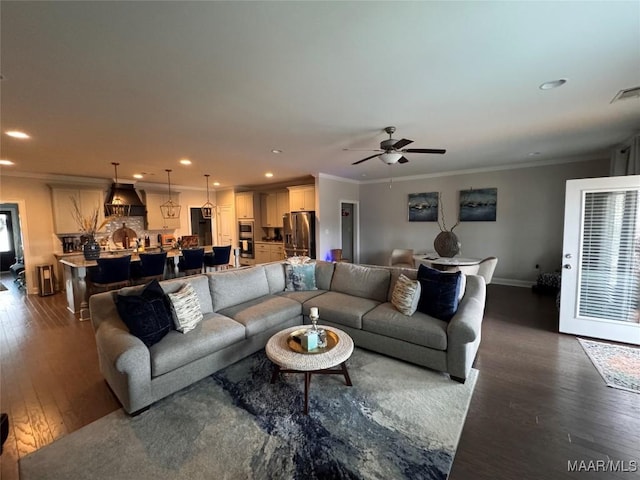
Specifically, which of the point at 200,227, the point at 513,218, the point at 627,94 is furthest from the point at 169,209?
the point at 627,94

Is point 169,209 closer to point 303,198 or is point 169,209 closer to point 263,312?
point 303,198

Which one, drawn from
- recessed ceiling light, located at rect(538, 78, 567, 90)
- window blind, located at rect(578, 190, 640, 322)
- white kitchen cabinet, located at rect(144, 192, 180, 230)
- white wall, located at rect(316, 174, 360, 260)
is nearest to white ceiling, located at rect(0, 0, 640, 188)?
recessed ceiling light, located at rect(538, 78, 567, 90)

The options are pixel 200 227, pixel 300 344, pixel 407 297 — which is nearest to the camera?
pixel 300 344

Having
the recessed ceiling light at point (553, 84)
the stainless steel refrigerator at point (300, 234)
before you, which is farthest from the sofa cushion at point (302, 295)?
the recessed ceiling light at point (553, 84)

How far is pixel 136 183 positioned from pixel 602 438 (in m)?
9.52

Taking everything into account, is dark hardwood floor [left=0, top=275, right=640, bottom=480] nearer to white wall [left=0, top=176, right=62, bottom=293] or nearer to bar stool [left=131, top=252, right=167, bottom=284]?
bar stool [left=131, top=252, right=167, bottom=284]

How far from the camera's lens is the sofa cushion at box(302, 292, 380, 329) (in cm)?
319

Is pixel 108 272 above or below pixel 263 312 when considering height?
above

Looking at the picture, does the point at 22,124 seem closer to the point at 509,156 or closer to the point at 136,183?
the point at 136,183

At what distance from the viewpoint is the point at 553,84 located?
2328 mm

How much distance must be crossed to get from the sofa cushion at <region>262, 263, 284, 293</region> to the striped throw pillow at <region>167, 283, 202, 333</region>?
1230 mm

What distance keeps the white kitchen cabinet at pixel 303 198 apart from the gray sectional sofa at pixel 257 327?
3.10 meters

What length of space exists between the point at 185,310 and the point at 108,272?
2.46 metres

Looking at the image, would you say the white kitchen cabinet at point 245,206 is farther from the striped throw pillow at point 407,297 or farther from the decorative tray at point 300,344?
the decorative tray at point 300,344
